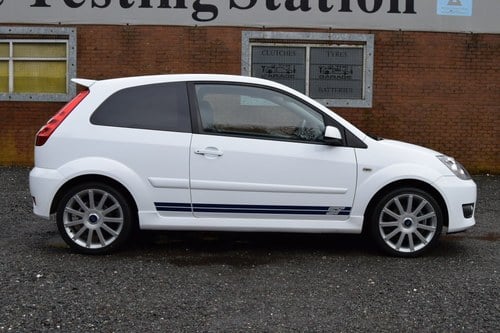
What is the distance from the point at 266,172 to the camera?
17.6 feet

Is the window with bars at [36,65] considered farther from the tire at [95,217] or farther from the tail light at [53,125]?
the tire at [95,217]

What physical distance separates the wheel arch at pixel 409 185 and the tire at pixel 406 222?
0.05 metres

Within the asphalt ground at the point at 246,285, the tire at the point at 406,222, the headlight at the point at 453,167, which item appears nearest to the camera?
the asphalt ground at the point at 246,285

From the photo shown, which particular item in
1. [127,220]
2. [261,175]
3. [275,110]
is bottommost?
[127,220]

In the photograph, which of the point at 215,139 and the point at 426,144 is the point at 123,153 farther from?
the point at 426,144

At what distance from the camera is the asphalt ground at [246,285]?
3949 millimetres

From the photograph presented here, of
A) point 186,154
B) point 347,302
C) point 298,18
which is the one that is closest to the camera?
point 347,302

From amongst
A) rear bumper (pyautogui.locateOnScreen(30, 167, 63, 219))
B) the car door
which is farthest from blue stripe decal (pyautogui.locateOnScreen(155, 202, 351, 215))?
rear bumper (pyautogui.locateOnScreen(30, 167, 63, 219))

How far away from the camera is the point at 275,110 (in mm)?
5625

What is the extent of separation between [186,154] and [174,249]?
1067 mm

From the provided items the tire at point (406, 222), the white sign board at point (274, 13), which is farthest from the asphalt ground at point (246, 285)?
the white sign board at point (274, 13)

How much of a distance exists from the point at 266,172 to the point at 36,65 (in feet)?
25.0

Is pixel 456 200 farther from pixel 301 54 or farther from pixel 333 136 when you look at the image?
pixel 301 54

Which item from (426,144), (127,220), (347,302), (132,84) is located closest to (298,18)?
(426,144)
